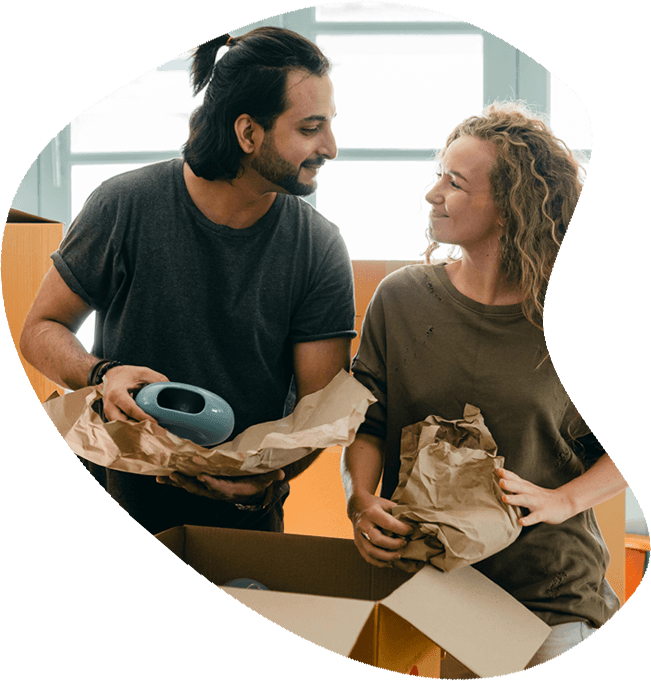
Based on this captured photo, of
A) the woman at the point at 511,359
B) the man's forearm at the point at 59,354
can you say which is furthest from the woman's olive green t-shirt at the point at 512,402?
the man's forearm at the point at 59,354

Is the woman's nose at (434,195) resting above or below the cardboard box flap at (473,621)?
above

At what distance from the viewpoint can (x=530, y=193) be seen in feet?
3.87

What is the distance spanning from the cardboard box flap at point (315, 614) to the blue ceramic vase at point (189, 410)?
0.97 feet

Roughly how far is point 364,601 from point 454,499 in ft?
0.77

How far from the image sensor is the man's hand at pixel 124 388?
131cm

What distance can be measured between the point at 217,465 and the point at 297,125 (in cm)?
60

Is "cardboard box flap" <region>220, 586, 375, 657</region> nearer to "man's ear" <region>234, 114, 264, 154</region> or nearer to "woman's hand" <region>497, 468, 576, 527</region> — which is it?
"woman's hand" <region>497, 468, 576, 527</region>

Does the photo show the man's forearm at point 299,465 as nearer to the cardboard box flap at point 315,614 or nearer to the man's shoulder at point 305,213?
the cardboard box flap at point 315,614

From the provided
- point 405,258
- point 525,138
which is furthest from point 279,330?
point 525,138

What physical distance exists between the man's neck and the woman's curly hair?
0.39m

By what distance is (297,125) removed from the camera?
4.12 ft

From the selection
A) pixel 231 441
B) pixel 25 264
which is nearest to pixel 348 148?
pixel 231 441

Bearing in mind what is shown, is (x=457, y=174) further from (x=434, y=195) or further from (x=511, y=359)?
(x=511, y=359)

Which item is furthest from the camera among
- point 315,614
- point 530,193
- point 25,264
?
point 25,264
